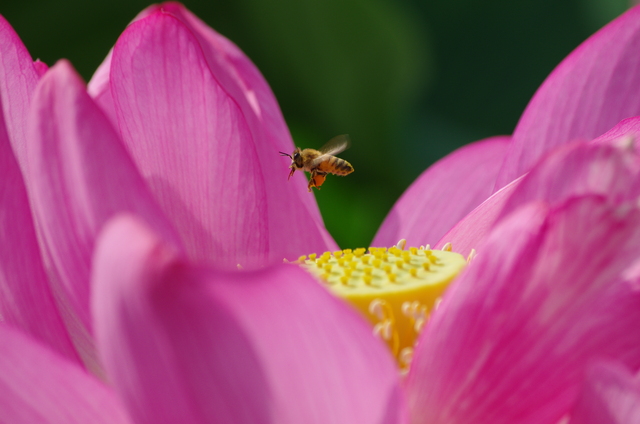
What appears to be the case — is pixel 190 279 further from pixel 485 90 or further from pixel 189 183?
pixel 485 90

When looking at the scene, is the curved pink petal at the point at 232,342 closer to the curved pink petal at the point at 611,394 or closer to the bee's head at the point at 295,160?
the curved pink petal at the point at 611,394

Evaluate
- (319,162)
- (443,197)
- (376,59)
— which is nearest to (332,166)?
(319,162)

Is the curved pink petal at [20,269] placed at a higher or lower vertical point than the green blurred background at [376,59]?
higher

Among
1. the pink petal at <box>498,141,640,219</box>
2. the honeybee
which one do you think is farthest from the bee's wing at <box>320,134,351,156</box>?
the pink petal at <box>498,141,640,219</box>

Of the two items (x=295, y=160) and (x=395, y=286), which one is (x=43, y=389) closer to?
(x=395, y=286)

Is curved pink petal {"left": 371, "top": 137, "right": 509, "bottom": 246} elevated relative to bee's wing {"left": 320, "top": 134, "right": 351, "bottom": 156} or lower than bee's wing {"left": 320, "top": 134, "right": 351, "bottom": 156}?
lower

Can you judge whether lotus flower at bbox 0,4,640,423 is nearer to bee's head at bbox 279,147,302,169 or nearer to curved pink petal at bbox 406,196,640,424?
curved pink petal at bbox 406,196,640,424

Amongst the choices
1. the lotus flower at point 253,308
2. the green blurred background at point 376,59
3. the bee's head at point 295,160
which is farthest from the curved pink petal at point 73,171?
the green blurred background at point 376,59
